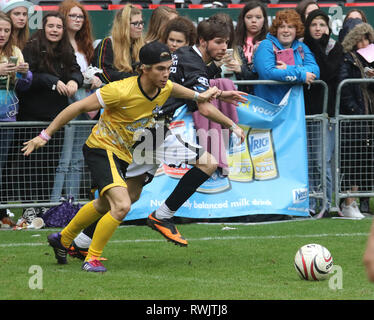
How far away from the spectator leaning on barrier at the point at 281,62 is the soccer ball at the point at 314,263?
383 cm

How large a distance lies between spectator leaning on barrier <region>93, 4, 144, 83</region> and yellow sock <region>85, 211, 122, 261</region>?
304 cm

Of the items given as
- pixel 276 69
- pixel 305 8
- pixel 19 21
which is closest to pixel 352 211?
pixel 276 69

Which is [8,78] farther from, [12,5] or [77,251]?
[77,251]

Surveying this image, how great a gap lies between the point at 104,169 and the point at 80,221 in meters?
0.61

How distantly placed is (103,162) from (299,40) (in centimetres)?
454

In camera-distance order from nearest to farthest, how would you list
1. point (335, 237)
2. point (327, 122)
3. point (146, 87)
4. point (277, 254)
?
point (146, 87), point (277, 254), point (335, 237), point (327, 122)

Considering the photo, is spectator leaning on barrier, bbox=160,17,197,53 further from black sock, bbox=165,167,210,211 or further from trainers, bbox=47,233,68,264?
trainers, bbox=47,233,68,264

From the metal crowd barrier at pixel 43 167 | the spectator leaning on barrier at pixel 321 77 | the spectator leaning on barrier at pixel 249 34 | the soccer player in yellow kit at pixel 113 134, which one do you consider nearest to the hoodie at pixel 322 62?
the spectator leaning on barrier at pixel 321 77

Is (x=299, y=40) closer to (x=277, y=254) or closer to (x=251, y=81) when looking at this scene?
(x=251, y=81)

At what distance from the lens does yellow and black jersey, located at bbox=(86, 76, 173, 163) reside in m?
6.95

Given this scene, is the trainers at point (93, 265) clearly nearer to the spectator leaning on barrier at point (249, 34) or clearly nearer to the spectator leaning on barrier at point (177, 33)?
the spectator leaning on barrier at point (177, 33)

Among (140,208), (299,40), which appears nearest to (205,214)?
(140,208)

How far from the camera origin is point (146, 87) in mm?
7020

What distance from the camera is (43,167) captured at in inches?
380
